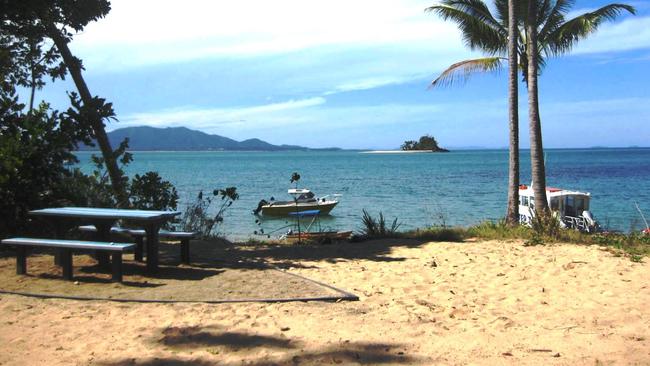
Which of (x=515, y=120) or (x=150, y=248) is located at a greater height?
(x=515, y=120)

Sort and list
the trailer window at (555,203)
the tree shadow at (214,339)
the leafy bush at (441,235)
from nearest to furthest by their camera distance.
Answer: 1. the tree shadow at (214,339)
2. the leafy bush at (441,235)
3. the trailer window at (555,203)

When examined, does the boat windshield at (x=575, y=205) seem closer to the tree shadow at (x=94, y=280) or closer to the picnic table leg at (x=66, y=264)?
the tree shadow at (x=94, y=280)

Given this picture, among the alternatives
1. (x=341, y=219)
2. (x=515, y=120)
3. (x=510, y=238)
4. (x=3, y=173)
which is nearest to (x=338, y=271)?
(x=510, y=238)

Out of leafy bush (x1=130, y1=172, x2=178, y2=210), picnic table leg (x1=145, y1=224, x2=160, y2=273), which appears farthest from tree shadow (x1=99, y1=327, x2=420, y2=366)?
leafy bush (x1=130, y1=172, x2=178, y2=210)

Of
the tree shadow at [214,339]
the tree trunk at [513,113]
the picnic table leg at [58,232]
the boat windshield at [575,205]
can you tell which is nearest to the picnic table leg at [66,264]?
the picnic table leg at [58,232]

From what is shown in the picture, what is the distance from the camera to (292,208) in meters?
26.5

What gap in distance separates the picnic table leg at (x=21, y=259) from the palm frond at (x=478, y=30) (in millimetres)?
10274

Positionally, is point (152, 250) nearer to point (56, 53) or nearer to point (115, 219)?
point (115, 219)

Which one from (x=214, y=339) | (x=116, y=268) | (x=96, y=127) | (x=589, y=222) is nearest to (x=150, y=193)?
(x=96, y=127)

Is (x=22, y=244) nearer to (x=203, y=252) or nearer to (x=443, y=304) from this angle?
(x=203, y=252)

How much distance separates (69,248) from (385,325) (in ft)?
11.7

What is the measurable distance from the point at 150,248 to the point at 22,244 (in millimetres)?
1395

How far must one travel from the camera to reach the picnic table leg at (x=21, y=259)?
664 centimetres

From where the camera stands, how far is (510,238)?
9711mm
